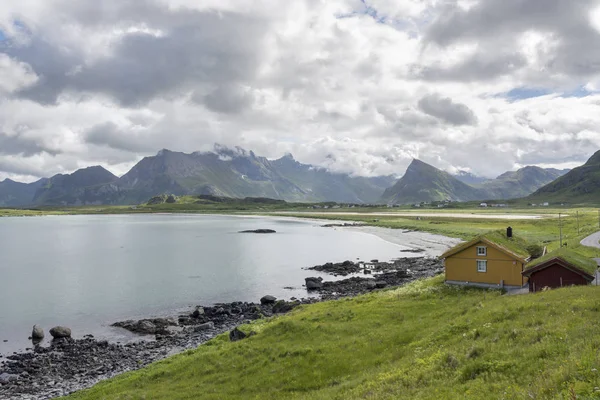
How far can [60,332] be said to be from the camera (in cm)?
4919

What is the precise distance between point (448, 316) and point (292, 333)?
47.6 feet

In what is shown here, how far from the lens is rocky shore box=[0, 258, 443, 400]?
36.7 metres

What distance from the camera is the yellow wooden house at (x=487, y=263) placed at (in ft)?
177

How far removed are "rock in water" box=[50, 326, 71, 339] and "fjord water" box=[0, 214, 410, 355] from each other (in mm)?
1713

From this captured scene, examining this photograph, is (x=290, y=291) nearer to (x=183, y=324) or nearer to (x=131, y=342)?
(x=183, y=324)

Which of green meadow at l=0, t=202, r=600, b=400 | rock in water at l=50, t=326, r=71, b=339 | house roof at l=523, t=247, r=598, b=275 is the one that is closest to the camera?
green meadow at l=0, t=202, r=600, b=400

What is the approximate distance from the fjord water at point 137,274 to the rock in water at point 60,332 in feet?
5.62

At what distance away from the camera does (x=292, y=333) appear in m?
37.7

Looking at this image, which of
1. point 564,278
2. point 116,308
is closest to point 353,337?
point 564,278

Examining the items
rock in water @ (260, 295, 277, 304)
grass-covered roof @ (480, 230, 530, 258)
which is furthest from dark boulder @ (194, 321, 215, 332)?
grass-covered roof @ (480, 230, 530, 258)

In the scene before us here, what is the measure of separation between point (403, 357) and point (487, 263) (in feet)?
113

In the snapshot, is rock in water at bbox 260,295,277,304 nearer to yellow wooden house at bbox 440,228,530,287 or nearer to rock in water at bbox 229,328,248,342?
rock in water at bbox 229,328,248,342

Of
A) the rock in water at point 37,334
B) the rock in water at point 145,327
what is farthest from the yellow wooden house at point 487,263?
the rock in water at point 37,334

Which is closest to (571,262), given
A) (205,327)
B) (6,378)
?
(205,327)
